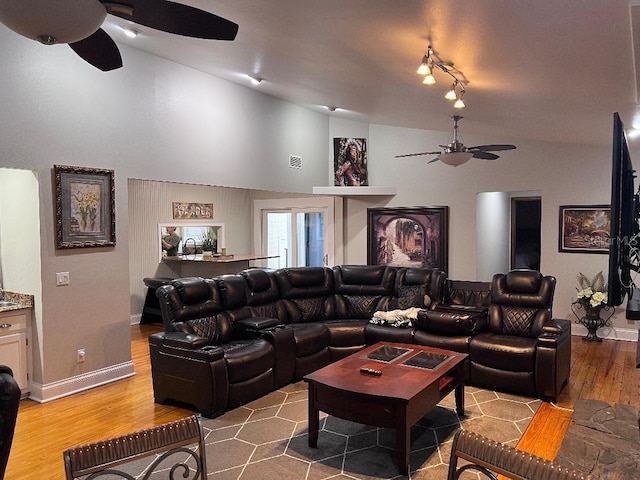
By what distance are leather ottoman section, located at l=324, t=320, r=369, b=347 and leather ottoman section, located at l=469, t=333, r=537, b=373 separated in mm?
1218

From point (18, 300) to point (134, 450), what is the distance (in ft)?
12.3

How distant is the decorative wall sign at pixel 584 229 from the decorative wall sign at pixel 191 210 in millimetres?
5687

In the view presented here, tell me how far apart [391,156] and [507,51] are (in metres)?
5.23

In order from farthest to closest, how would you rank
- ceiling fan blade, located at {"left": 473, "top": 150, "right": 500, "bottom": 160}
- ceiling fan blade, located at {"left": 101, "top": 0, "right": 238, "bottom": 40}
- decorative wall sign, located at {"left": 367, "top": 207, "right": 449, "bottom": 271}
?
decorative wall sign, located at {"left": 367, "top": 207, "right": 449, "bottom": 271}, ceiling fan blade, located at {"left": 473, "top": 150, "right": 500, "bottom": 160}, ceiling fan blade, located at {"left": 101, "top": 0, "right": 238, "bottom": 40}

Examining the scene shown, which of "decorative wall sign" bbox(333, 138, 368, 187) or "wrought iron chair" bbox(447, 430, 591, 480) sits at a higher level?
"decorative wall sign" bbox(333, 138, 368, 187)

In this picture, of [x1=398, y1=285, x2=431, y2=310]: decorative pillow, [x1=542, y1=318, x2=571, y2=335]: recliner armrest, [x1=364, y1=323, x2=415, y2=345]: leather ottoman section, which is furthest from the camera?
[x1=398, y1=285, x2=431, y2=310]: decorative pillow

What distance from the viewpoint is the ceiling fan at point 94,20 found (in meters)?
1.50

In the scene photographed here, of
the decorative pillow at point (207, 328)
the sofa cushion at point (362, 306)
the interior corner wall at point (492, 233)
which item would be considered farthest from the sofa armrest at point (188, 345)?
the interior corner wall at point (492, 233)

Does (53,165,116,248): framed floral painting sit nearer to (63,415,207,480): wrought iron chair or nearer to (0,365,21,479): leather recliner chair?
(0,365,21,479): leather recliner chair

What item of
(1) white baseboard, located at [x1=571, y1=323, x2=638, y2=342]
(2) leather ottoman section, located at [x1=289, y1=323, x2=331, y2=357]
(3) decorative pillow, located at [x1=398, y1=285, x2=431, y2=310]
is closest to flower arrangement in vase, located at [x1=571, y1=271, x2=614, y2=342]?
(1) white baseboard, located at [x1=571, y1=323, x2=638, y2=342]

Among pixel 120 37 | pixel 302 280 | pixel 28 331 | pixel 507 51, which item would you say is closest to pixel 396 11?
pixel 507 51

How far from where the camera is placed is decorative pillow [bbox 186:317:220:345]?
15.2 feet

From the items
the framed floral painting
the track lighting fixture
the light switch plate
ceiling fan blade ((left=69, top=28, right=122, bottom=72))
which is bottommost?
the light switch plate

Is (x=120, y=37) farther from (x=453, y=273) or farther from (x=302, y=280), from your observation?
(x=453, y=273)
